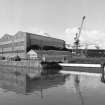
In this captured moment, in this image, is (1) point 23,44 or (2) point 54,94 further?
(1) point 23,44

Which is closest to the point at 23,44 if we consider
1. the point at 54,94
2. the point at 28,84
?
the point at 28,84

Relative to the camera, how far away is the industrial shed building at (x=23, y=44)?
79938 mm

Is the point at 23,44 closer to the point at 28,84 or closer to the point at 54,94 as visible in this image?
the point at 28,84

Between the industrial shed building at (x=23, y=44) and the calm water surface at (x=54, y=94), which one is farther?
the industrial shed building at (x=23, y=44)

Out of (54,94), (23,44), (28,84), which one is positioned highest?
(23,44)

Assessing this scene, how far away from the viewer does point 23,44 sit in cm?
8019

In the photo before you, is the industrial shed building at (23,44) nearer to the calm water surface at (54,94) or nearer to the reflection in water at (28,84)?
the reflection in water at (28,84)

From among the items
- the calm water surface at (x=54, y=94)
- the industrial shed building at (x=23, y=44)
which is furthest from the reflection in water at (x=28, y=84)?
the industrial shed building at (x=23, y=44)

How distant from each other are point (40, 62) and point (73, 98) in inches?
1460

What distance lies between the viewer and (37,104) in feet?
41.6

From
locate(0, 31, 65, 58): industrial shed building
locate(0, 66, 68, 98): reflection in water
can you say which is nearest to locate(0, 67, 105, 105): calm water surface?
locate(0, 66, 68, 98): reflection in water

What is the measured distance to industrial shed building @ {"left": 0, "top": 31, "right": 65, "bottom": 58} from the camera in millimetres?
79938

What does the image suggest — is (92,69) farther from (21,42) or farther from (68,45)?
(68,45)

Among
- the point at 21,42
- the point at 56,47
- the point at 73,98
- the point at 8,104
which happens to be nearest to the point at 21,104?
the point at 8,104
